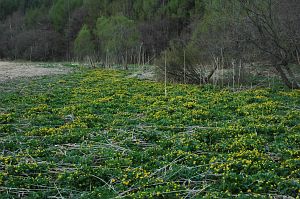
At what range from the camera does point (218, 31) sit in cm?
2398

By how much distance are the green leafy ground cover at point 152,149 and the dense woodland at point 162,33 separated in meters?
4.82

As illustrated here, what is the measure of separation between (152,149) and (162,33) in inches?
2313

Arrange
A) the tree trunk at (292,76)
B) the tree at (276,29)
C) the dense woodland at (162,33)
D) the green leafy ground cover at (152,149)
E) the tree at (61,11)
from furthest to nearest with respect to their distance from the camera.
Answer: the tree at (61,11) < the dense woodland at (162,33) < the tree trunk at (292,76) < the tree at (276,29) < the green leafy ground cover at (152,149)

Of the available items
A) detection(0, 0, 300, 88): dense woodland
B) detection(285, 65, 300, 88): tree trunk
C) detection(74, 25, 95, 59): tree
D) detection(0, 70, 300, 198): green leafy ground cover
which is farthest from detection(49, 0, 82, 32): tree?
detection(0, 70, 300, 198): green leafy ground cover

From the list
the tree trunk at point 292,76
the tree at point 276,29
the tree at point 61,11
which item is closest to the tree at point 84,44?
the tree at point 61,11

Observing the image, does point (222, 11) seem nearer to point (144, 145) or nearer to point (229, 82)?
point (229, 82)

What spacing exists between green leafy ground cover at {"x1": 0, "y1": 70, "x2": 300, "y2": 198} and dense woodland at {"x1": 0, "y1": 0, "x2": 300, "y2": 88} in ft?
15.8

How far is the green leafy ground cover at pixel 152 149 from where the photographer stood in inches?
270

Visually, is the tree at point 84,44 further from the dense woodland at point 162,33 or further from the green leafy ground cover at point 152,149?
the green leafy ground cover at point 152,149

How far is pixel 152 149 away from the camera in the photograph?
887cm

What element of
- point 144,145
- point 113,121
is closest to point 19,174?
point 144,145

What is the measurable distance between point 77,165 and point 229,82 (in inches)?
629

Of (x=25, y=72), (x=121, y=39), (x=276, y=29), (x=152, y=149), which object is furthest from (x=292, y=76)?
(x=121, y=39)

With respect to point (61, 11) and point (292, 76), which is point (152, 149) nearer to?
point (292, 76)
